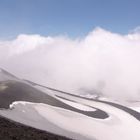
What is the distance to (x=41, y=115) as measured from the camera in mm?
94688

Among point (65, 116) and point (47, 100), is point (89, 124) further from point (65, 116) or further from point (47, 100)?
point (47, 100)

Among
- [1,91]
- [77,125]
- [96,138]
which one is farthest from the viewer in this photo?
[1,91]

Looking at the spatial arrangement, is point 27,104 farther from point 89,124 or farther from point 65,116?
point 89,124

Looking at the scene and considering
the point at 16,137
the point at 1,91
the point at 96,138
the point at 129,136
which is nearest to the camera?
the point at 16,137

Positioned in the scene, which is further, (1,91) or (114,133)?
(1,91)

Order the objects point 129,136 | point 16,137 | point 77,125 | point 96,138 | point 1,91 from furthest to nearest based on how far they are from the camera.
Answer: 1. point 1,91
2. point 129,136
3. point 77,125
4. point 96,138
5. point 16,137

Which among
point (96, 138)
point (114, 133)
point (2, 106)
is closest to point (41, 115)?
point (2, 106)

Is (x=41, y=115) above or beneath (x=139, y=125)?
beneath

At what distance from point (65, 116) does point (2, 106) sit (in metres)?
24.0

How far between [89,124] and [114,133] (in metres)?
8.64

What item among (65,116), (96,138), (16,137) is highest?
(65,116)

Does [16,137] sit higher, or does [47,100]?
[47,100]

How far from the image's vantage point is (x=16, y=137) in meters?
42.2

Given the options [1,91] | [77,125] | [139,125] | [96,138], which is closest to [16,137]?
[96,138]
